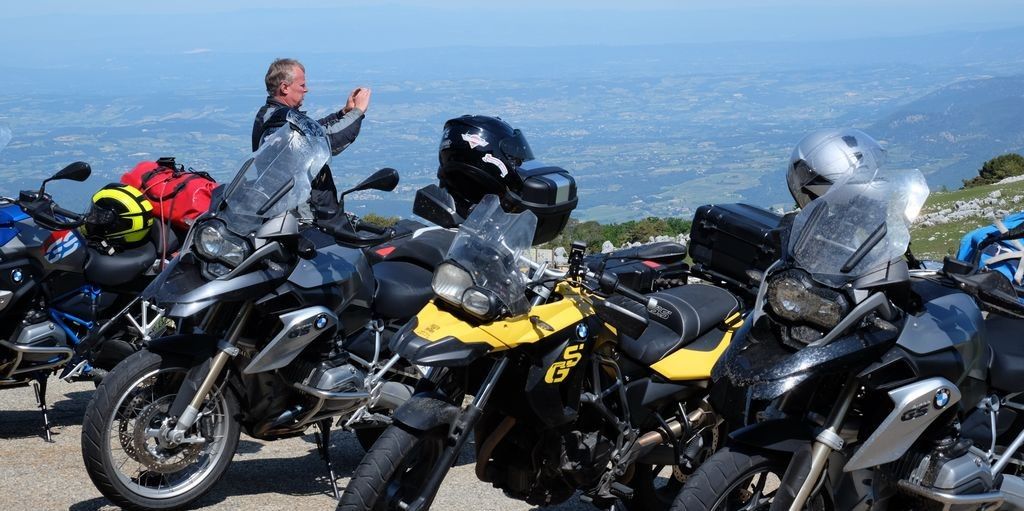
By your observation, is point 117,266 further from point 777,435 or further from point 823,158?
point 777,435

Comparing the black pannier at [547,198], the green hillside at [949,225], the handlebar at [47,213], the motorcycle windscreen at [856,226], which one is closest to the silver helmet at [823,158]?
the motorcycle windscreen at [856,226]

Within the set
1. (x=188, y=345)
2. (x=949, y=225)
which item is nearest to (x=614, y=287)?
(x=188, y=345)

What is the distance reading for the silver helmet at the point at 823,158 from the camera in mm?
4910

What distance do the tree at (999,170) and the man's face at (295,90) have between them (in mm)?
30722

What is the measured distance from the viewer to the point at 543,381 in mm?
4598

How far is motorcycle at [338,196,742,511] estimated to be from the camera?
432 cm

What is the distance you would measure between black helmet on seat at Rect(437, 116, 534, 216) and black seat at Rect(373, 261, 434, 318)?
47 centimetres

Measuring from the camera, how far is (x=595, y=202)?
8225cm

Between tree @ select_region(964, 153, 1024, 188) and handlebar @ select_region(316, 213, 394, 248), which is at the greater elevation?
handlebar @ select_region(316, 213, 394, 248)

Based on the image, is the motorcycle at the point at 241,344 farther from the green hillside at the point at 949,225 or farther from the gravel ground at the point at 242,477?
the green hillside at the point at 949,225

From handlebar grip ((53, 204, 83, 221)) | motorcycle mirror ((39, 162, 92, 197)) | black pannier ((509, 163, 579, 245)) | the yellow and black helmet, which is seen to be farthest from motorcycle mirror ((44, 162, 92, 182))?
black pannier ((509, 163, 579, 245))

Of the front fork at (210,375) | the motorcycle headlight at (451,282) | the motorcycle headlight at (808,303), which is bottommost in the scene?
the front fork at (210,375)

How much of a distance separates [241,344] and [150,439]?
616 mm

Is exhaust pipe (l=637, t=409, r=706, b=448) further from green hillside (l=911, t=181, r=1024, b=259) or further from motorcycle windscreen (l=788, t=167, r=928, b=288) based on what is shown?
green hillside (l=911, t=181, r=1024, b=259)
